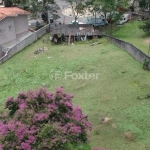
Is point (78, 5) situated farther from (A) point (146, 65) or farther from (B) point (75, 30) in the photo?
(A) point (146, 65)

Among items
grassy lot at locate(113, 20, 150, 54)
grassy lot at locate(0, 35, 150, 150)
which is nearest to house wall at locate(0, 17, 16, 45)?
grassy lot at locate(0, 35, 150, 150)

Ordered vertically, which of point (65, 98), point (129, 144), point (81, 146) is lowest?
point (129, 144)

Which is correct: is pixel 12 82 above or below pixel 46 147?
below

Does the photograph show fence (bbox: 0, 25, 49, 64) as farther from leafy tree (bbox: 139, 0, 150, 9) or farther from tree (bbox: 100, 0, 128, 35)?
leafy tree (bbox: 139, 0, 150, 9)

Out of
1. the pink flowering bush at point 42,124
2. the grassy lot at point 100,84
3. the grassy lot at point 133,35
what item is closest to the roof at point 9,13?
the grassy lot at point 100,84

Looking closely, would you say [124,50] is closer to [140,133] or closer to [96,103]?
[96,103]

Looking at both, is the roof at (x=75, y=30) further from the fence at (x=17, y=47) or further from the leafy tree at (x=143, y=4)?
the leafy tree at (x=143, y=4)

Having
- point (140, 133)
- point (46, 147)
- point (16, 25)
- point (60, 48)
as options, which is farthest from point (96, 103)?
point (16, 25)
